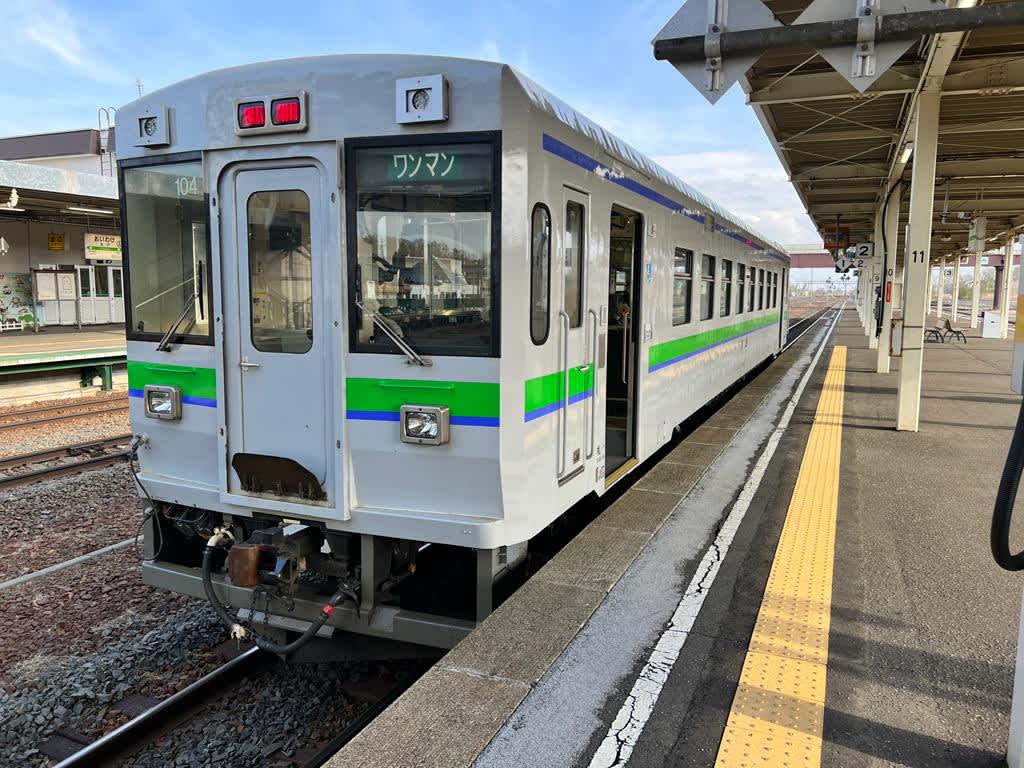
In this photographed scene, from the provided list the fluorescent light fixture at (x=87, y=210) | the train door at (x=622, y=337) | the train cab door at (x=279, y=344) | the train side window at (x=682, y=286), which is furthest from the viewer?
the fluorescent light fixture at (x=87, y=210)

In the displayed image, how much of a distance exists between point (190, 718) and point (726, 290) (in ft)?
28.2

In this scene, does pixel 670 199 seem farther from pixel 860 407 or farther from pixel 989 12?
pixel 860 407

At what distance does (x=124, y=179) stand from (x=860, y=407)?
34.5 feet

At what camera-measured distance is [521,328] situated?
3.85 meters

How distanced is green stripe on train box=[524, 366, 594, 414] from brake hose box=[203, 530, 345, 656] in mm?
1406

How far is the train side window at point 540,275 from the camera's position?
4.02 m

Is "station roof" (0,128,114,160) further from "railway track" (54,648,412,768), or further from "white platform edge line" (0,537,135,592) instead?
"railway track" (54,648,412,768)

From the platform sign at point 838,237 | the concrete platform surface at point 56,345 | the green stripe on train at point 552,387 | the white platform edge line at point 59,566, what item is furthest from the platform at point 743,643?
the platform sign at point 838,237

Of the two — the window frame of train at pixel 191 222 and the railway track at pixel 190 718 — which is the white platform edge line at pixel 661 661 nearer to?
the railway track at pixel 190 718

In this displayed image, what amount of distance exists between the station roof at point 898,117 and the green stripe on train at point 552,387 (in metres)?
2.45

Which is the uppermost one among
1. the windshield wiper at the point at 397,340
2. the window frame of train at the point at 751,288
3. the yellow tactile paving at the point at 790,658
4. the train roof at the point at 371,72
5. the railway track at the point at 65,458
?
the train roof at the point at 371,72

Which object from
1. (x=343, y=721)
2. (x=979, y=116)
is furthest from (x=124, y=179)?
(x=979, y=116)

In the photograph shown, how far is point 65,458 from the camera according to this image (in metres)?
9.53

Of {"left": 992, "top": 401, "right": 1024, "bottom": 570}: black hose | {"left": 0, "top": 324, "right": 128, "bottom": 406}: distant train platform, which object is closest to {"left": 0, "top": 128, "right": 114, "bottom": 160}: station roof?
{"left": 0, "top": 324, "right": 128, "bottom": 406}: distant train platform
